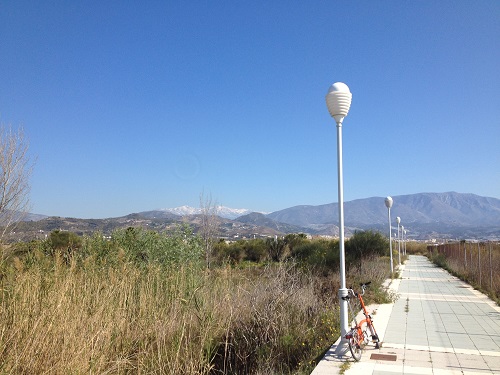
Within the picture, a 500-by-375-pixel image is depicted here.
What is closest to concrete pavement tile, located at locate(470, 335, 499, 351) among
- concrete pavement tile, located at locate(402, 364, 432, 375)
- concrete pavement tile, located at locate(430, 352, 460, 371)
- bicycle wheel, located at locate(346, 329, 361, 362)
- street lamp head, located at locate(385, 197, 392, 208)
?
concrete pavement tile, located at locate(430, 352, 460, 371)

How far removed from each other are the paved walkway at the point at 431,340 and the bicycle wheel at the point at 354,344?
0.33 ft

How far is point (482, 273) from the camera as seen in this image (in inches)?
610

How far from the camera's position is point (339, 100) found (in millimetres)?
6523

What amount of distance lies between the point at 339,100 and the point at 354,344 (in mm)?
3541

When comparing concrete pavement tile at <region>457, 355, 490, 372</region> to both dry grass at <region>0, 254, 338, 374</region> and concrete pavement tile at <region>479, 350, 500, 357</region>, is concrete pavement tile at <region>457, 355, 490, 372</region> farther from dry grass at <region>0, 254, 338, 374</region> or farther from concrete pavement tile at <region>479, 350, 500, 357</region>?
dry grass at <region>0, 254, 338, 374</region>

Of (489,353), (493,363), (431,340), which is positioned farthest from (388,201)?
(493,363)

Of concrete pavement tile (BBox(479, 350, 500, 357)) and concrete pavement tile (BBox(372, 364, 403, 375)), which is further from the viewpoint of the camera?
concrete pavement tile (BBox(479, 350, 500, 357))

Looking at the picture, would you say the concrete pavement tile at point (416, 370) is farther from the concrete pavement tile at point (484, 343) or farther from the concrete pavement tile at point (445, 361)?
the concrete pavement tile at point (484, 343)

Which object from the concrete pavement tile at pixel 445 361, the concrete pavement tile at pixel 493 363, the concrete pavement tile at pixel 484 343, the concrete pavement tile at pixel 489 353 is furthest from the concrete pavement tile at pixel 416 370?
the concrete pavement tile at pixel 484 343

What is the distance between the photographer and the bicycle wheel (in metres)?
5.72

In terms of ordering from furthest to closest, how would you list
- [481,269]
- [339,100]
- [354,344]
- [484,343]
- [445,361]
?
[481,269] < [484,343] < [339,100] < [445,361] < [354,344]

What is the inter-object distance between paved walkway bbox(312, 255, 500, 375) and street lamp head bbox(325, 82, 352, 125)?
3536 mm

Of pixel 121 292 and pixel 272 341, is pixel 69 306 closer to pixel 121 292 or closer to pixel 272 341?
pixel 121 292

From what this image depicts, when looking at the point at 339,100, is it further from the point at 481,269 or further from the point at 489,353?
the point at 481,269
